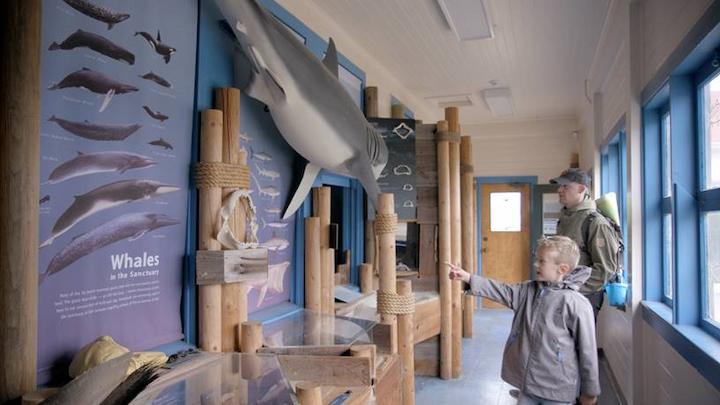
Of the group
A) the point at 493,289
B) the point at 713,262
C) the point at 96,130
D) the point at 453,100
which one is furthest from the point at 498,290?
the point at 453,100

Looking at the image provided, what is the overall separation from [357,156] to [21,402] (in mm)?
1923

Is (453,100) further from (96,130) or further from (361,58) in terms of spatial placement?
(96,130)

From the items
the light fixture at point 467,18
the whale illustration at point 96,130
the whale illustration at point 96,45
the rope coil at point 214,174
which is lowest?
the rope coil at point 214,174

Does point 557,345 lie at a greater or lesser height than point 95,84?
lesser

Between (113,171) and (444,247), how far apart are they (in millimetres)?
2867

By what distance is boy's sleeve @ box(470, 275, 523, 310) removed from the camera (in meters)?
2.30

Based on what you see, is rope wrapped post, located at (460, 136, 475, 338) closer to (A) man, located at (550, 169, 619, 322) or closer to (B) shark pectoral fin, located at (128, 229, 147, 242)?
(A) man, located at (550, 169, 619, 322)

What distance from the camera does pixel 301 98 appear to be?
7.19 ft

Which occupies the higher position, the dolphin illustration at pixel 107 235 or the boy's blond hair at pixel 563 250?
the dolphin illustration at pixel 107 235

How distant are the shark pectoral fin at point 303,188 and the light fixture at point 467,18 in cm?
146

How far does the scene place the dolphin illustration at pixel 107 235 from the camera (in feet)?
4.79

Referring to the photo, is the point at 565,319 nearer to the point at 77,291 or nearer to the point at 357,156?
the point at 357,156

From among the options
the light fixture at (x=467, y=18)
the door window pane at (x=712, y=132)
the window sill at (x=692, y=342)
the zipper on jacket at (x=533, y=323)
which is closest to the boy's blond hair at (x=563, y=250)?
the zipper on jacket at (x=533, y=323)

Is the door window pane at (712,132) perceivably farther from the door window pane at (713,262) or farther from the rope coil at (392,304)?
the rope coil at (392,304)
